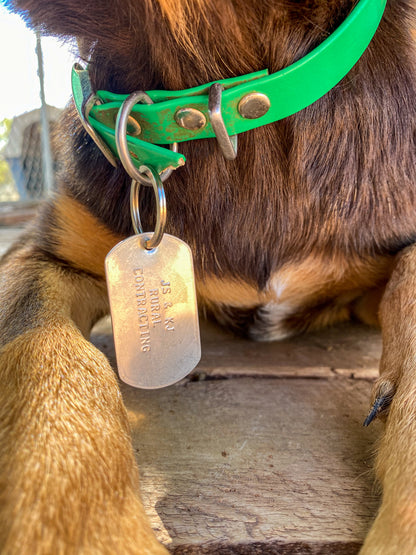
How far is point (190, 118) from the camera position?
2.81ft

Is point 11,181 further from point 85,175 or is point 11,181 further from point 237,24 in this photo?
point 237,24

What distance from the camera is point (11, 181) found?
18.5 feet

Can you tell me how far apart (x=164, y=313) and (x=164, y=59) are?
0.45 metres

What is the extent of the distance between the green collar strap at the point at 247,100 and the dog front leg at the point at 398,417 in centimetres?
44

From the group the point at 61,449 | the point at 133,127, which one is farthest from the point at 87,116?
the point at 61,449

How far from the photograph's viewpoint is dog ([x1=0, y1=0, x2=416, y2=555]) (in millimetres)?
686

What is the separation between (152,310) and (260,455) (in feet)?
1.07

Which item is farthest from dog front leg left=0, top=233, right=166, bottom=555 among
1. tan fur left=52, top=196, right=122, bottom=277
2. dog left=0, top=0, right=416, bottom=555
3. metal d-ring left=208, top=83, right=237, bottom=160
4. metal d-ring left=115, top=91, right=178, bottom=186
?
metal d-ring left=208, top=83, right=237, bottom=160

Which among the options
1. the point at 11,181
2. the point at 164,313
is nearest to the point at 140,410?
the point at 164,313

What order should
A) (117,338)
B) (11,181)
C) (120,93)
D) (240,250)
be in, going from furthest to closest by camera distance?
(11,181)
(240,250)
(120,93)
(117,338)

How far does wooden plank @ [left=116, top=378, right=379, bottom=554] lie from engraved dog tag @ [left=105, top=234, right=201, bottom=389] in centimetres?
16

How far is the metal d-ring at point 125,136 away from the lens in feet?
2.55

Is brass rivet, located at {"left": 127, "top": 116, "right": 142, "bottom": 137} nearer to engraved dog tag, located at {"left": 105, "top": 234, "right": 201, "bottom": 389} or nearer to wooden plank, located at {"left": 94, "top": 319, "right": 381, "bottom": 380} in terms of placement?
engraved dog tag, located at {"left": 105, "top": 234, "right": 201, "bottom": 389}

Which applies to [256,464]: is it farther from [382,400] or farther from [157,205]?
[157,205]
